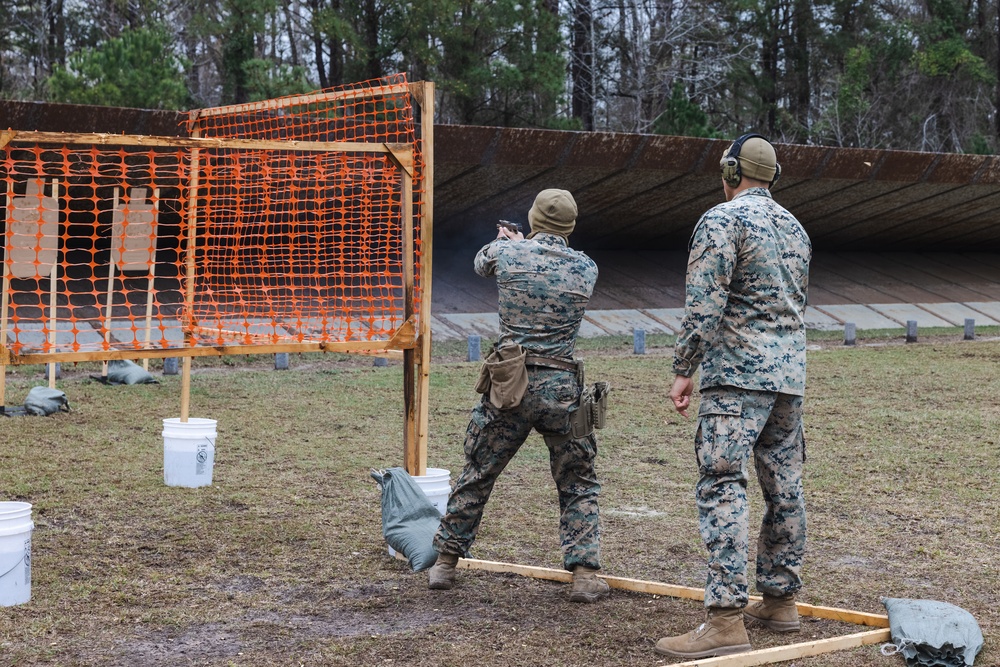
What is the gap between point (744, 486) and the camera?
396cm

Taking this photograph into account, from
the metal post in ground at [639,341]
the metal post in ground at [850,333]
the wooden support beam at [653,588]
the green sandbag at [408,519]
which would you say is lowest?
the wooden support beam at [653,588]

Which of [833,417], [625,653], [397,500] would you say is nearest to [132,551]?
[397,500]

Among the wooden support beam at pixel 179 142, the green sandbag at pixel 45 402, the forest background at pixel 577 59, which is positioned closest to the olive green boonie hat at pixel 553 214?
the wooden support beam at pixel 179 142

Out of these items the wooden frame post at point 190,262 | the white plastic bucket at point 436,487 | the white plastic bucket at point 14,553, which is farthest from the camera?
the wooden frame post at point 190,262

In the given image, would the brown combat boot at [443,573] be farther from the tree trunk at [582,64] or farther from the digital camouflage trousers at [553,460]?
the tree trunk at [582,64]

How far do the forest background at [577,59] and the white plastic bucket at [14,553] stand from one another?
1472 cm

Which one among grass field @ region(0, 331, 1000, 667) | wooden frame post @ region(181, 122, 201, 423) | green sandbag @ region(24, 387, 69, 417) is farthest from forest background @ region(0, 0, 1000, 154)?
wooden frame post @ region(181, 122, 201, 423)

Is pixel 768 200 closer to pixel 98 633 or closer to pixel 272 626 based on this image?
pixel 272 626

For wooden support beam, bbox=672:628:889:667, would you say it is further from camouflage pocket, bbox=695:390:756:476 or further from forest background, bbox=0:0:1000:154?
forest background, bbox=0:0:1000:154

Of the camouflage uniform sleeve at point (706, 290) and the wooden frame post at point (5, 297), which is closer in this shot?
the camouflage uniform sleeve at point (706, 290)

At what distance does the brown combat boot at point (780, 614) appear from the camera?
4195 millimetres

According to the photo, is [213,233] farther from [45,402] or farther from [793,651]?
[793,651]

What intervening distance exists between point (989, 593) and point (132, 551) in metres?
3.99

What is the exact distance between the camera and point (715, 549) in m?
3.87
